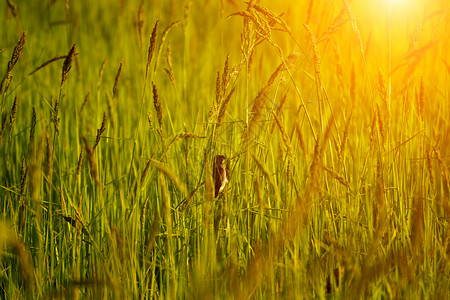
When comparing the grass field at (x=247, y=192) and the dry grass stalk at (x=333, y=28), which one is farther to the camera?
the dry grass stalk at (x=333, y=28)

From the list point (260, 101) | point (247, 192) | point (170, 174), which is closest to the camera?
point (170, 174)

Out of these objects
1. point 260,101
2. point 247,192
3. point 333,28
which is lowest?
point 247,192

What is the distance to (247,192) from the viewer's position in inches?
69.7

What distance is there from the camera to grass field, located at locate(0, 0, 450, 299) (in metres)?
1.39

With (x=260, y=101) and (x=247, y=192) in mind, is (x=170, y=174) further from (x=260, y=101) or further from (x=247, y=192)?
(x=247, y=192)

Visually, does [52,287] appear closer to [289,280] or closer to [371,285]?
[289,280]

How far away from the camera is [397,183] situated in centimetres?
179

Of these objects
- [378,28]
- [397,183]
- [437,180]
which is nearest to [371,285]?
[397,183]

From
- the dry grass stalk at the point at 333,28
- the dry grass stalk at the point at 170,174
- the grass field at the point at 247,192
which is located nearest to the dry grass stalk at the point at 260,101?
the grass field at the point at 247,192

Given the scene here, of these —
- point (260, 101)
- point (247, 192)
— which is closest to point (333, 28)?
point (260, 101)

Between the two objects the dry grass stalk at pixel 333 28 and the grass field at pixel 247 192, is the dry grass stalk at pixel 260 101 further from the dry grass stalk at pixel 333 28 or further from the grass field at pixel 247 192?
the dry grass stalk at pixel 333 28

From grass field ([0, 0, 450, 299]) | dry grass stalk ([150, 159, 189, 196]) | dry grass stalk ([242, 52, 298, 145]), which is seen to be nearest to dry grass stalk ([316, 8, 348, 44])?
grass field ([0, 0, 450, 299])

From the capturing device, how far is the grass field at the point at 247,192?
4.57 ft

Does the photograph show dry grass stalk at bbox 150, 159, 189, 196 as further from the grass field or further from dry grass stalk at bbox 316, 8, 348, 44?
dry grass stalk at bbox 316, 8, 348, 44
